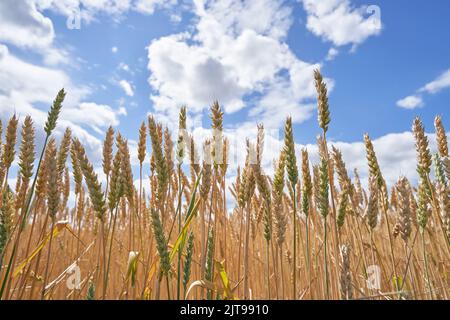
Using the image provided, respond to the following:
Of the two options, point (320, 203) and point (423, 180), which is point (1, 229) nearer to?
point (320, 203)

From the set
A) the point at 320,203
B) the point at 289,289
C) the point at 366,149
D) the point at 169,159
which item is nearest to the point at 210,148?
the point at 169,159

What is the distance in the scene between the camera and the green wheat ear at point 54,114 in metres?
1.50

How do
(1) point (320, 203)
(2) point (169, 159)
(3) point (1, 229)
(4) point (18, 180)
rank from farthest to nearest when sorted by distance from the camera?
(4) point (18, 180) → (2) point (169, 159) → (1) point (320, 203) → (3) point (1, 229)

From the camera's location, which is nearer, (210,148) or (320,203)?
(320,203)

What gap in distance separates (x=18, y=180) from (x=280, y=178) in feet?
5.85

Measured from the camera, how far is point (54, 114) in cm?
154

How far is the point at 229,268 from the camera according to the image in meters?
2.49

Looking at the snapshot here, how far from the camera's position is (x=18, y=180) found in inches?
87.4

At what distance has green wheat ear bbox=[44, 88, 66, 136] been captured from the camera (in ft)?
4.93

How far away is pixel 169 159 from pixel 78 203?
3.01ft

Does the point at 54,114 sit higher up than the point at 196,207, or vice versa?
the point at 54,114
